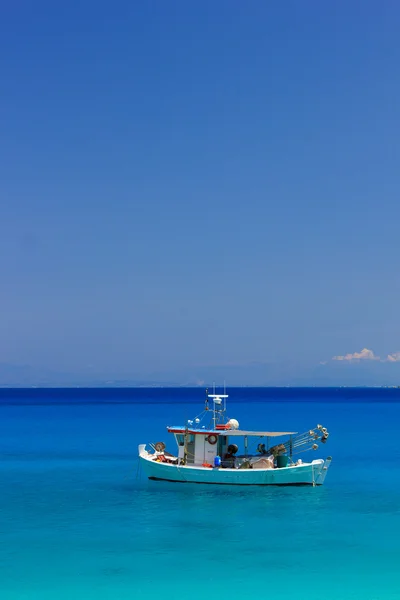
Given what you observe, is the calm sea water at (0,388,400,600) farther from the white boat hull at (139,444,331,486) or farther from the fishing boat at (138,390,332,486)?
the fishing boat at (138,390,332,486)

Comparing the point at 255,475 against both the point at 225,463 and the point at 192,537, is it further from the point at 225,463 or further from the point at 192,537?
the point at 192,537

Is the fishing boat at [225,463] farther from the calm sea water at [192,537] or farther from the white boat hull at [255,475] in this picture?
the calm sea water at [192,537]

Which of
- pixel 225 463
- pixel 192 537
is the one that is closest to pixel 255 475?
pixel 225 463

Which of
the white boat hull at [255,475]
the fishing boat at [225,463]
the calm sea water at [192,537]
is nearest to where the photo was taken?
the calm sea water at [192,537]

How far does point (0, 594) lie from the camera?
21453 mm

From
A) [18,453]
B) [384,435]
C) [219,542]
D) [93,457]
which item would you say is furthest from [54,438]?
[219,542]

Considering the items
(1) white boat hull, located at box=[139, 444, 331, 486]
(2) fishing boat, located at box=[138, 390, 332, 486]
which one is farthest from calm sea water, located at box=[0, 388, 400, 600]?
(2) fishing boat, located at box=[138, 390, 332, 486]

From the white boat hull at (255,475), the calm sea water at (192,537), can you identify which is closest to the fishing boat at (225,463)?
the white boat hull at (255,475)

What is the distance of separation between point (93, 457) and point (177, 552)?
30.9 m

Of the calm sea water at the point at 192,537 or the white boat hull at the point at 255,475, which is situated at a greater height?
the white boat hull at the point at 255,475

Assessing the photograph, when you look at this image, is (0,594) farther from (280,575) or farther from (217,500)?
(217,500)

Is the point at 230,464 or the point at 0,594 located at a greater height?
the point at 230,464

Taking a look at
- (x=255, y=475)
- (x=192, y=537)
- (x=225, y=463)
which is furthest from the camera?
(x=225, y=463)

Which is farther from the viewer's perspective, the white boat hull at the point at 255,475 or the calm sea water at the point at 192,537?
the white boat hull at the point at 255,475
